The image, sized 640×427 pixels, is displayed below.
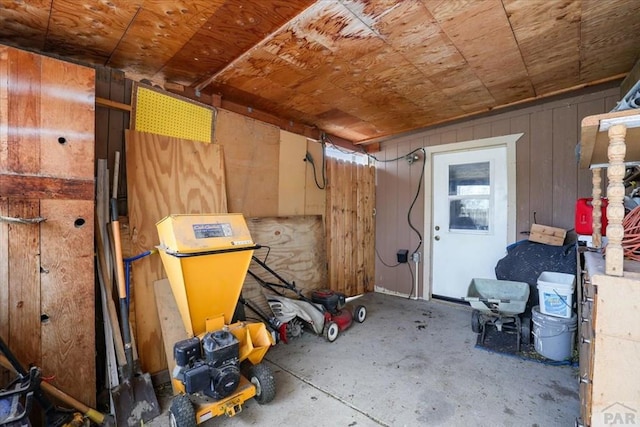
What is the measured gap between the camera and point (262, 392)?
1.78 m

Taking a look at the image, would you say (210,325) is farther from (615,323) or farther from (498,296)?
(498,296)

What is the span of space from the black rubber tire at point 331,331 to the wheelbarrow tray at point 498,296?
4.01ft

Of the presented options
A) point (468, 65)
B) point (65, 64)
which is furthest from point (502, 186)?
point (65, 64)

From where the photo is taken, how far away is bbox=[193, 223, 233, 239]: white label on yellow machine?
168 cm

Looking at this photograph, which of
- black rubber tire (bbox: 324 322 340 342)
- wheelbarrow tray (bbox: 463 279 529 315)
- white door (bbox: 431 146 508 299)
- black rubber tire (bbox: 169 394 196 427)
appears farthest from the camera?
white door (bbox: 431 146 508 299)

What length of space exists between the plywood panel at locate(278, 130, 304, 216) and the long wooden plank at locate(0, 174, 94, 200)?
1718 millimetres

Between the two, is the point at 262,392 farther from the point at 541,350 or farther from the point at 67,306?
the point at 541,350

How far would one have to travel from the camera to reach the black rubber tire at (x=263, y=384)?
178 cm

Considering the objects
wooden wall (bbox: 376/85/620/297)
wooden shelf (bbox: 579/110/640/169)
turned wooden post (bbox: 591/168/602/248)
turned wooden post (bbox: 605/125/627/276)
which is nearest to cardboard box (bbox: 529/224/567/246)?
wooden wall (bbox: 376/85/620/297)

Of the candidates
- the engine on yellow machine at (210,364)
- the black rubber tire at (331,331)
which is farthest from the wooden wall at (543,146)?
the engine on yellow machine at (210,364)

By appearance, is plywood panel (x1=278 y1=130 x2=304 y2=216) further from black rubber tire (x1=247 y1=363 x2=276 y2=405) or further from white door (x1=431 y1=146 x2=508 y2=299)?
white door (x1=431 y1=146 x2=508 y2=299)

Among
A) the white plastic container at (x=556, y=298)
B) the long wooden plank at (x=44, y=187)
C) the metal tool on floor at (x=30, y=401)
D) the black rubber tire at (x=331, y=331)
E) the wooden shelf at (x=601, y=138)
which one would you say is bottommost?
the black rubber tire at (x=331, y=331)

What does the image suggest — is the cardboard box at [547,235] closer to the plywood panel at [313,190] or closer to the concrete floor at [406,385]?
the concrete floor at [406,385]

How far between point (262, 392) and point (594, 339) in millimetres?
1699
